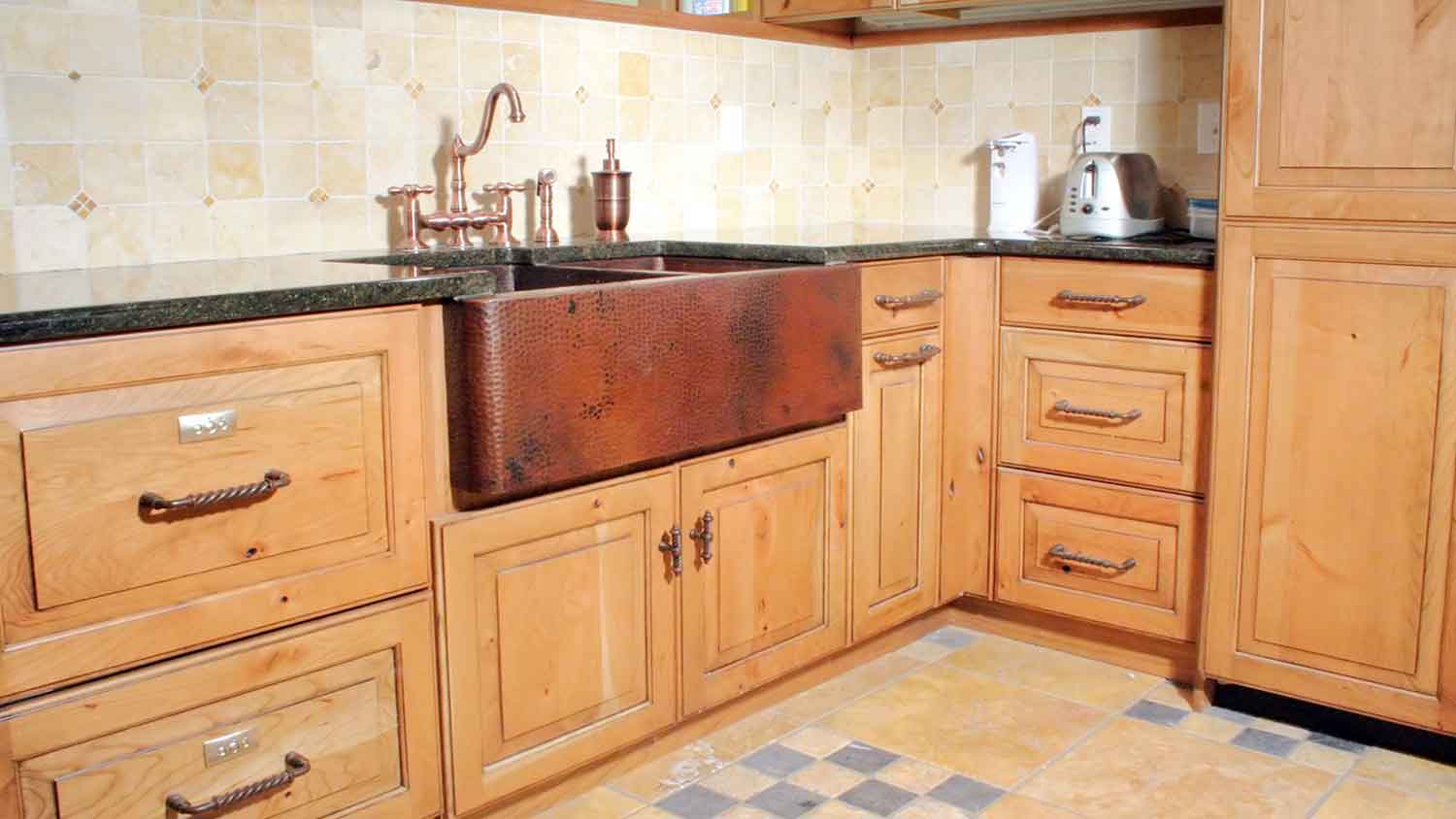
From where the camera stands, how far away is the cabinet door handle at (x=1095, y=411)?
2732 millimetres

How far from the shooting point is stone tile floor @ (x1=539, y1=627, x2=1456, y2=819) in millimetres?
2238

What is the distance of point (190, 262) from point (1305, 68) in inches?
76.3

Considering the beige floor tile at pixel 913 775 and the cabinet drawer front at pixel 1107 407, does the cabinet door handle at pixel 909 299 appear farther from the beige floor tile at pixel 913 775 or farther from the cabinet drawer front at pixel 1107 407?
the beige floor tile at pixel 913 775

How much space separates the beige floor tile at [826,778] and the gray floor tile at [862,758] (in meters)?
0.02

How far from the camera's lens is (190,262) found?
93.4 inches

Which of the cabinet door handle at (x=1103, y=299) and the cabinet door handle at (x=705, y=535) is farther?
the cabinet door handle at (x=1103, y=299)

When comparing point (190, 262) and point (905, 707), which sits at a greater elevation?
point (190, 262)

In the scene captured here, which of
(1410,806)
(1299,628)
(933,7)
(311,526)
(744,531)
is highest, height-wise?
(933,7)

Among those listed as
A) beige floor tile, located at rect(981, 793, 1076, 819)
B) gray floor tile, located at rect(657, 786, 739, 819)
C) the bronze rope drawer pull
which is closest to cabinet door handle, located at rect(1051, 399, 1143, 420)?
beige floor tile, located at rect(981, 793, 1076, 819)

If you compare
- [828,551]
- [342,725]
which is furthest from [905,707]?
[342,725]

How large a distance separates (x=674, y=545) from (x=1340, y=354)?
120 centimetres

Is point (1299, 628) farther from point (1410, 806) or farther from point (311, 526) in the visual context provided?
point (311, 526)

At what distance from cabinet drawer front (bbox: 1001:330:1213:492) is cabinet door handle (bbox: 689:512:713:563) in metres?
0.85

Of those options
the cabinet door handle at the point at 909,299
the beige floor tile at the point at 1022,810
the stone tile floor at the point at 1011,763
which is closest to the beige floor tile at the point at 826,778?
the stone tile floor at the point at 1011,763
